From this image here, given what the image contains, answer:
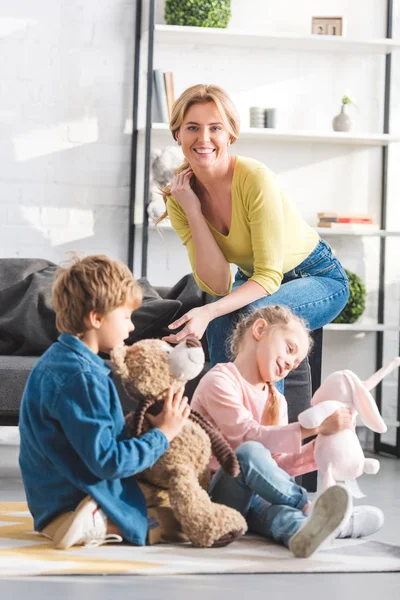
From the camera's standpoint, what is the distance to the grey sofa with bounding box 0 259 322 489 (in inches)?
112

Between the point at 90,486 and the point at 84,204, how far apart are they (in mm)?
2557

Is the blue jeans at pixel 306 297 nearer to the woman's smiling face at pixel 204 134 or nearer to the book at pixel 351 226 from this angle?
the woman's smiling face at pixel 204 134

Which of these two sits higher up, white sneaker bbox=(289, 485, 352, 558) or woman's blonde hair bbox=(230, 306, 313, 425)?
woman's blonde hair bbox=(230, 306, 313, 425)

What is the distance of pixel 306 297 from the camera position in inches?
101

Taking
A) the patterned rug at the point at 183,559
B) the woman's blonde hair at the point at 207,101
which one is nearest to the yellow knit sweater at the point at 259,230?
the woman's blonde hair at the point at 207,101

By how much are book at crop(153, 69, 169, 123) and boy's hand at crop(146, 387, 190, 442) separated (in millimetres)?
2356

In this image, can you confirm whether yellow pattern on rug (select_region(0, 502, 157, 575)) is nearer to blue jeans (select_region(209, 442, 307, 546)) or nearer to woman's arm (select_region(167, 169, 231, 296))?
blue jeans (select_region(209, 442, 307, 546))

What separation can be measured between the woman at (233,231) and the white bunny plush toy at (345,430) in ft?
1.35

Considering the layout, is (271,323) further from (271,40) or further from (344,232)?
(271,40)

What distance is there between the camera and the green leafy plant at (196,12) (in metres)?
4.10

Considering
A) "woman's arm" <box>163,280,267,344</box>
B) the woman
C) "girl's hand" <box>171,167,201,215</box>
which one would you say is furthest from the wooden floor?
"girl's hand" <box>171,167,201,215</box>

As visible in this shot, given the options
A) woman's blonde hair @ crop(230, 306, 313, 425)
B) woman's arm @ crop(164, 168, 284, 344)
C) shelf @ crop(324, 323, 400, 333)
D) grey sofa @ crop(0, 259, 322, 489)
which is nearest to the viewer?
woman's blonde hair @ crop(230, 306, 313, 425)

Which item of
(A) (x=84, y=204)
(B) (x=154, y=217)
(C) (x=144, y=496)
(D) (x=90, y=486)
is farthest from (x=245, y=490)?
(A) (x=84, y=204)

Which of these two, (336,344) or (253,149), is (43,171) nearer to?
(253,149)
